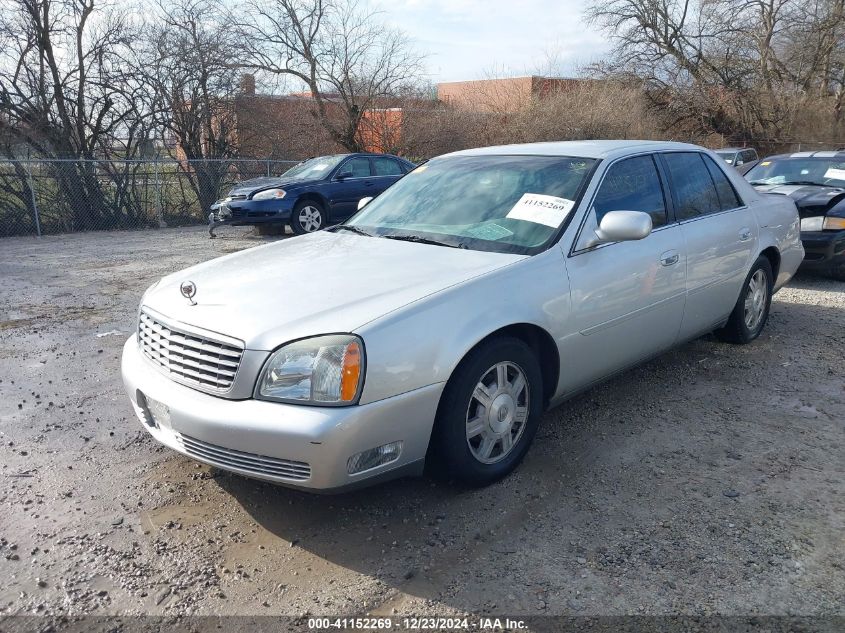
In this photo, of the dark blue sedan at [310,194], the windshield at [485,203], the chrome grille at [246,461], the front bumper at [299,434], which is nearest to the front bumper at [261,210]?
the dark blue sedan at [310,194]

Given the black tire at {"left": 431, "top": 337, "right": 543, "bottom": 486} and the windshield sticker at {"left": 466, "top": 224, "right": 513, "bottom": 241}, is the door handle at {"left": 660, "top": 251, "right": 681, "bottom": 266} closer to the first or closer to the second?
the windshield sticker at {"left": 466, "top": 224, "right": 513, "bottom": 241}

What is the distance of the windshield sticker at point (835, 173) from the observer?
827cm

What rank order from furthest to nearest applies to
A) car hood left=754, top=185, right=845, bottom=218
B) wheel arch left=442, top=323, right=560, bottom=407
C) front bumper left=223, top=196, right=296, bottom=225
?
front bumper left=223, top=196, right=296, bottom=225
car hood left=754, top=185, right=845, bottom=218
wheel arch left=442, top=323, right=560, bottom=407

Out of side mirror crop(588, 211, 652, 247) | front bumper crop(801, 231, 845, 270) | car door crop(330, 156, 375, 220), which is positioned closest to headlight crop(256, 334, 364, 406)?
side mirror crop(588, 211, 652, 247)

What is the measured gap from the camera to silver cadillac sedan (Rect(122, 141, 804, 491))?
9.18ft

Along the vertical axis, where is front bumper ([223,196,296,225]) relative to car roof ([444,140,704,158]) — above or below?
below

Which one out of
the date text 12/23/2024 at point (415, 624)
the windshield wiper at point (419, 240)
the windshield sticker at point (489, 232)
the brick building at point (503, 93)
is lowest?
the date text 12/23/2024 at point (415, 624)

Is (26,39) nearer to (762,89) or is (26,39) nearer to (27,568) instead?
(27,568)

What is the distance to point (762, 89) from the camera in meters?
29.6

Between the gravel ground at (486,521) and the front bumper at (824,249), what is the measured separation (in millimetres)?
3373

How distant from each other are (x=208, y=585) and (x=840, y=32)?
34.4 meters

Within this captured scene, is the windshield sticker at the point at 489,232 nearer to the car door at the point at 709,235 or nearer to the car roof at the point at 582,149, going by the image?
the car roof at the point at 582,149

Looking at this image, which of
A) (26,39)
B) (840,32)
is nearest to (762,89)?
(840,32)

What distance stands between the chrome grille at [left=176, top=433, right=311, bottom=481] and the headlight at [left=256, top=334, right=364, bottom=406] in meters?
0.25
